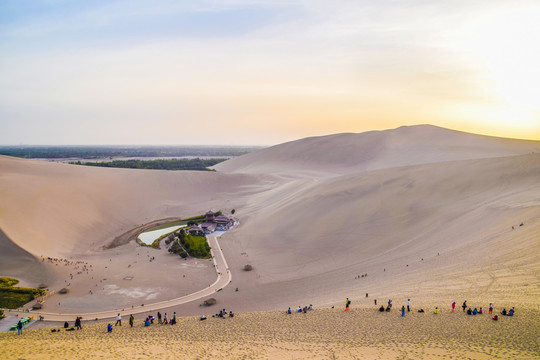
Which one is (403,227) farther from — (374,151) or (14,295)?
(374,151)

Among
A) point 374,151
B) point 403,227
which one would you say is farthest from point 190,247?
point 374,151

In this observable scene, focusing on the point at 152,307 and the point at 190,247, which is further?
the point at 190,247

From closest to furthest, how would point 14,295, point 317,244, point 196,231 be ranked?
point 14,295 < point 317,244 < point 196,231

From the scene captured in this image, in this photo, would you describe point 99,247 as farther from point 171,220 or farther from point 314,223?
point 314,223

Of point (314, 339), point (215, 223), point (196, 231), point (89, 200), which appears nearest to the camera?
point (314, 339)

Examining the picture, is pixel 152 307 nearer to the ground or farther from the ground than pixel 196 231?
nearer to the ground

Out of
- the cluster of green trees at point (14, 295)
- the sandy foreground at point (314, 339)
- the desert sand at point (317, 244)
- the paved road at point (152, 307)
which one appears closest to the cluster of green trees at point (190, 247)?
the desert sand at point (317, 244)

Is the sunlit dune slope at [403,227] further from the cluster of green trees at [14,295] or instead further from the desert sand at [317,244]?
the cluster of green trees at [14,295]
